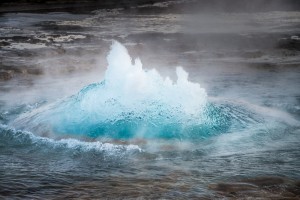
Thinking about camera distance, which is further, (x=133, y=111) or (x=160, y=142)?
(x=133, y=111)

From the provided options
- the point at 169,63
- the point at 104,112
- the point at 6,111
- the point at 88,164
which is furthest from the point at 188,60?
the point at 88,164

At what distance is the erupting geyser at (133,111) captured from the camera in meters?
5.14

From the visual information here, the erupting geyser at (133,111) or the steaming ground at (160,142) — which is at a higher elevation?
the erupting geyser at (133,111)

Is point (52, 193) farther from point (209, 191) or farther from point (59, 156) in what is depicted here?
point (209, 191)

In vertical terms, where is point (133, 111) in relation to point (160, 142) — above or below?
above

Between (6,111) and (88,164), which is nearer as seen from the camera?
(88,164)

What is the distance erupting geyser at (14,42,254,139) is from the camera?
16.9 feet

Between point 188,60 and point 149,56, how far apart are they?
1179 millimetres

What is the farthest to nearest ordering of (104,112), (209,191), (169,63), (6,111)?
(169,63)
(6,111)
(104,112)
(209,191)

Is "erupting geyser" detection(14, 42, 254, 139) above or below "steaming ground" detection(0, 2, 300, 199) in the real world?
above

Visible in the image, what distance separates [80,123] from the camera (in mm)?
5309

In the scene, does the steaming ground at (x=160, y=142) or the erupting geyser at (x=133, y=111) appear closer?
the steaming ground at (x=160, y=142)

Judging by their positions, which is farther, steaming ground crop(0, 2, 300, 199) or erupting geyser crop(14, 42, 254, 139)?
erupting geyser crop(14, 42, 254, 139)

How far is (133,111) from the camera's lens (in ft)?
17.2
